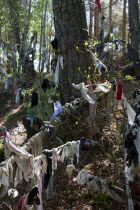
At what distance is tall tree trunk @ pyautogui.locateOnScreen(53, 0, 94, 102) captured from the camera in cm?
518

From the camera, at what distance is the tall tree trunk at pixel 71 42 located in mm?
5180

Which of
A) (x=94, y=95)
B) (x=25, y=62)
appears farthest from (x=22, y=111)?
(x=94, y=95)

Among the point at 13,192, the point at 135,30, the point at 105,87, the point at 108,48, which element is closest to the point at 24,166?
the point at 13,192

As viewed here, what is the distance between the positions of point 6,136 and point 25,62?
11.9m

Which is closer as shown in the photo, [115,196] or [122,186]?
[115,196]

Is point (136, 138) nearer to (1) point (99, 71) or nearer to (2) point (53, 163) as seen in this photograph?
(2) point (53, 163)

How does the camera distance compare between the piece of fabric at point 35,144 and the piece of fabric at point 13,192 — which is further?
the piece of fabric at point 13,192

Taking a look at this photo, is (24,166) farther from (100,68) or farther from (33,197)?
(100,68)

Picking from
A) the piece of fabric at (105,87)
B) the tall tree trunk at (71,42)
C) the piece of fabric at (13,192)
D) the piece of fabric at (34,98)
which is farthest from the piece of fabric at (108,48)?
the piece of fabric at (13,192)

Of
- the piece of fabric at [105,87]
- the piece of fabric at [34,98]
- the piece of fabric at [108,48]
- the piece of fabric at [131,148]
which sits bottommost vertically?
the piece of fabric at [131,148]

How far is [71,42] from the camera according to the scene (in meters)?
5.16

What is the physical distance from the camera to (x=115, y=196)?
2.98 metres

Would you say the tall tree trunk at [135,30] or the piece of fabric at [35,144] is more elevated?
the tall tree trunk at [135,30]

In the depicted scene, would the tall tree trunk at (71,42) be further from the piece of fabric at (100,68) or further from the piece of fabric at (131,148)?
the piece of fabric at (131,148)
